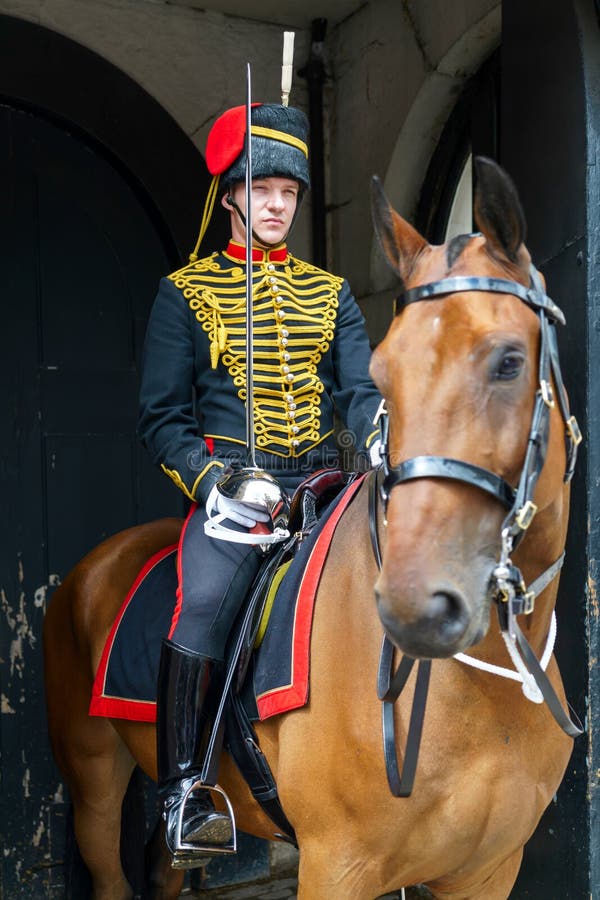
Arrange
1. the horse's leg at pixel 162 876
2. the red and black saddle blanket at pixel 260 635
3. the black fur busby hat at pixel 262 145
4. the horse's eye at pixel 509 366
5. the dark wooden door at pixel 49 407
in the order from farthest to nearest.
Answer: the dark wooden door at pixel 49 407, the horse's leg at pixel 162 876, the black fur busby hat at pixel 262 145, the red and black saddle blanket at pixel 260 635, the horse's eye at pixel 509 366

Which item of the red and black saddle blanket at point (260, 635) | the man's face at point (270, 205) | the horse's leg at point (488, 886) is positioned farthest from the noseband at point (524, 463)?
the man's face at point (270, 205)

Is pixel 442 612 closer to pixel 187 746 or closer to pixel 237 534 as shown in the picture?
pixel 237 534

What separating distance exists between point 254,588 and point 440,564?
0.99m

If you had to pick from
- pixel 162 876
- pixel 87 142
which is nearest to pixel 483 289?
pixel 162 876

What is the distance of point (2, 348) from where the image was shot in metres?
3.96

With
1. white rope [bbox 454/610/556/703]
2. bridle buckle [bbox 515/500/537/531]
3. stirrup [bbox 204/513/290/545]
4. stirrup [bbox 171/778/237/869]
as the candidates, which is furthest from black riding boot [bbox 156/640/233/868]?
bridle buckle [bbox 515/500/537/531]

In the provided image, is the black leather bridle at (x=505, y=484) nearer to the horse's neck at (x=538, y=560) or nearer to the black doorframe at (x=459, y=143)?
the horse's neck at (x=538, y=560)

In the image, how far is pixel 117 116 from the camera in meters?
4.04

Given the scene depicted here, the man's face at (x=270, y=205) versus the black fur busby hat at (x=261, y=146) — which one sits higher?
the black fur busby hat at (x=261, y=146)

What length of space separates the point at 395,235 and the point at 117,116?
2.46 metres

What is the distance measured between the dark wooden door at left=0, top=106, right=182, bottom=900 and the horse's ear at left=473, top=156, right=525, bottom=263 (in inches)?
102

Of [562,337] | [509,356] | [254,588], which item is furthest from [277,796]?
[562,337]

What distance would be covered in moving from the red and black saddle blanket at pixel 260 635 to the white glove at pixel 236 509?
0.13m

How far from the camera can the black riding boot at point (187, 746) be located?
2.38 metres
